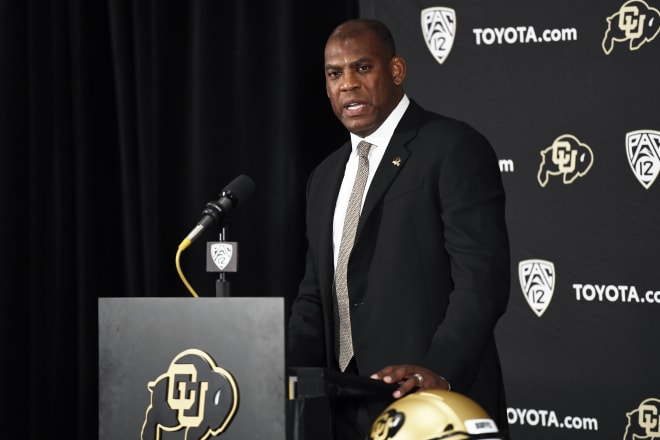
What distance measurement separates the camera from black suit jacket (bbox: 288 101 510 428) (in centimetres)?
222

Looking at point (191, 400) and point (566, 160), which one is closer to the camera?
point (191, 400)

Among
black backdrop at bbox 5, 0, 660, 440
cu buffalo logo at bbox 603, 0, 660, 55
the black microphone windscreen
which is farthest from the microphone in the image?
cu buffalo logo at bbox 603, 0, 660, 55

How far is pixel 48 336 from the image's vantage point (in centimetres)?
409

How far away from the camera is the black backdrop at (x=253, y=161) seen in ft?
11.4

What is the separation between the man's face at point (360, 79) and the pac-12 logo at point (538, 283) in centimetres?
135

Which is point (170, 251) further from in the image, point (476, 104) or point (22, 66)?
point (476, 104)

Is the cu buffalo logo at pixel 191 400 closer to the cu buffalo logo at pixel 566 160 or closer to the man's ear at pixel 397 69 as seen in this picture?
the man's ear at pixel 397 69

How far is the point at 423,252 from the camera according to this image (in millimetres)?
2311

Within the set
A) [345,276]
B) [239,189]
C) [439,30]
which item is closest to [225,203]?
[239,189]

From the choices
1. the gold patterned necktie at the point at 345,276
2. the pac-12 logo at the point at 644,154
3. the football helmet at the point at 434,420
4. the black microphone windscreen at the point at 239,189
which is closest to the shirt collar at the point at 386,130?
the gold patterned necktie at the point at 345,276

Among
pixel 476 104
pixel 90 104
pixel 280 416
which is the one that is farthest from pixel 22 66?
pixel 280 416

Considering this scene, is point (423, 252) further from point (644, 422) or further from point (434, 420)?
point (644, 422)

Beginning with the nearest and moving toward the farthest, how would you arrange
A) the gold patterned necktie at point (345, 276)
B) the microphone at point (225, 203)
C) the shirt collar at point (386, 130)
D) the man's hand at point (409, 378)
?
1. the man's hand at point (409, 378)
2. the microphone at point (225, 203)
3. the gold patterned necktie at point (345, 276)
4. the shirt collar at point (386, 130)

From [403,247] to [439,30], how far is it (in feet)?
5.70
